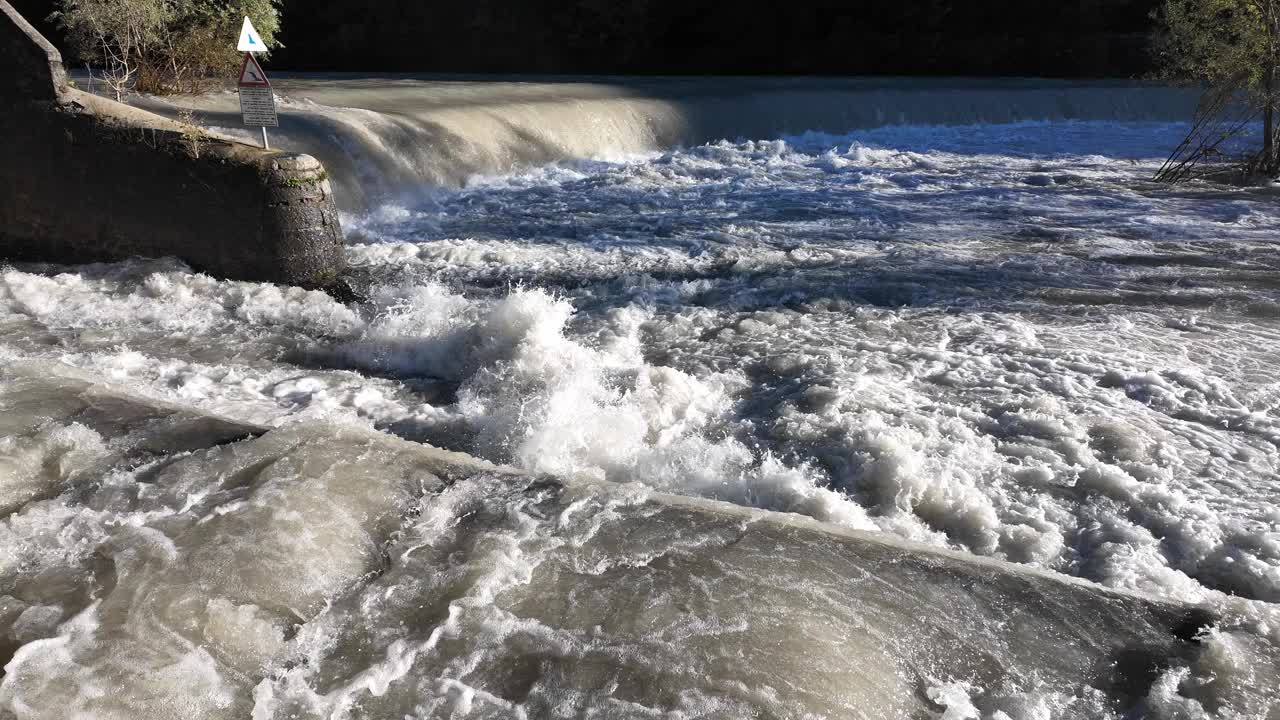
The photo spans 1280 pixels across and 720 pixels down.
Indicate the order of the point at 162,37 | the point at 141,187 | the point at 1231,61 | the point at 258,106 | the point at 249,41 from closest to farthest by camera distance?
the point at 249,41 → the point at 258,106 → the point at 141,187 → the point at 1231,61 → the point at 162,37

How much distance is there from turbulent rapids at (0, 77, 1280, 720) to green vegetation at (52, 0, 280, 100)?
3.51 metres

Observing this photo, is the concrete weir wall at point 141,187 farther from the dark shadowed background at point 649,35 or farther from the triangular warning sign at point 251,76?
the dark shadowed background at point 649,35

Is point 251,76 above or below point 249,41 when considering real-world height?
below

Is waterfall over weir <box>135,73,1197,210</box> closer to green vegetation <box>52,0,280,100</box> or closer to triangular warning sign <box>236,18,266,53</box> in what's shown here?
green vegetation <box>52,0,280,100</box>

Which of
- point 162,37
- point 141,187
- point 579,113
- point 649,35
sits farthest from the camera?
point 649,35

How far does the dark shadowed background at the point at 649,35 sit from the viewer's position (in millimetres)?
20828

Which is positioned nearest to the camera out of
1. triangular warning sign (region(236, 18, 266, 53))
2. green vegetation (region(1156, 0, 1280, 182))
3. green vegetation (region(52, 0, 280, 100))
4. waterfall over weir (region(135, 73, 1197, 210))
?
triangular warning sign (region(236, 18, 266, 53))

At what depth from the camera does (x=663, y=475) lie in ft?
13.1

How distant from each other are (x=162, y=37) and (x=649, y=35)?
14422mm

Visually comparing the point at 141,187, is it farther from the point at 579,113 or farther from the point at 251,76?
the point at 579,113

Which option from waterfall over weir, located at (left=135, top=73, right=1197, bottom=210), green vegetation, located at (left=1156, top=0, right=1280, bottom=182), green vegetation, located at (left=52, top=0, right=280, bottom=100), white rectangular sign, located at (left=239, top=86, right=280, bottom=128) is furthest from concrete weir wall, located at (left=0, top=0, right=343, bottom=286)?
green vegetation, located at (left=1156, top=0, right=1280, bottom=182)

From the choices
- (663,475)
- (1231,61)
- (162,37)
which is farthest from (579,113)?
(663,475)

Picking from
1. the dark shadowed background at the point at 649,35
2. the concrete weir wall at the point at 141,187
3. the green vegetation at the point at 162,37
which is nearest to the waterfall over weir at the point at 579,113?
the green vegetation at the point at 162,37

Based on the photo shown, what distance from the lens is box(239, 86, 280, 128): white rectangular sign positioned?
246 inches
